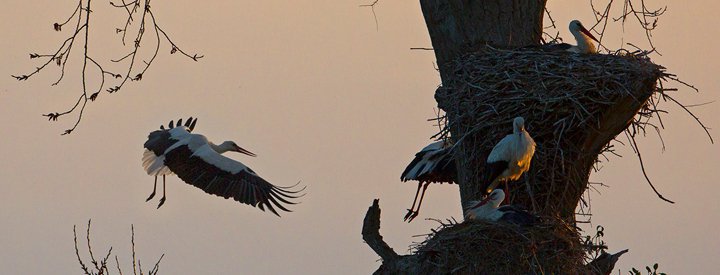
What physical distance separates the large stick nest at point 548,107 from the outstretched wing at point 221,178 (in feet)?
12.4

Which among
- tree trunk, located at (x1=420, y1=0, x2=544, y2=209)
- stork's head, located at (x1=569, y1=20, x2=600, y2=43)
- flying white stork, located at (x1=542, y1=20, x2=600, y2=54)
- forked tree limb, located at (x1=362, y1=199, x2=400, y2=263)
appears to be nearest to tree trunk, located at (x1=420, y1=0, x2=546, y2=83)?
tree trunk, located at (x1=420, y1=0, x2=544, y2=209)

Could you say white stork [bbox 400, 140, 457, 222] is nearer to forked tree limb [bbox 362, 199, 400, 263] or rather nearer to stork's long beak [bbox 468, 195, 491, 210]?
stork's long beak [bbox 468, 195, 491, 210]

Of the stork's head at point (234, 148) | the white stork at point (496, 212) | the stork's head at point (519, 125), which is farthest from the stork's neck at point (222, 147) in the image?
the stork's head at point (519, 125)

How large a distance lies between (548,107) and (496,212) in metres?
0.87

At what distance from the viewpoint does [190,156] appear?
49.6ft

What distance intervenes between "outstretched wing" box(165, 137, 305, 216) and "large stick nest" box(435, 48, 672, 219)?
3773mm

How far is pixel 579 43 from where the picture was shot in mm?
12406

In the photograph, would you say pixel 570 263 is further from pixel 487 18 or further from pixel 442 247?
pixel 487 18

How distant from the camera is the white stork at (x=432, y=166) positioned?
12.4m

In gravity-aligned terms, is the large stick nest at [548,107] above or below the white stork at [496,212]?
above

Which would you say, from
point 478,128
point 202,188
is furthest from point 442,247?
point 202,188

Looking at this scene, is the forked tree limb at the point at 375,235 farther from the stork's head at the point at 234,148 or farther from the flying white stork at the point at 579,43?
the stork's head at the point at 234,148

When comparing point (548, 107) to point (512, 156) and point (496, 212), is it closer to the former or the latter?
point (512, 156)

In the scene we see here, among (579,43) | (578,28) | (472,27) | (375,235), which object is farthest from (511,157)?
(578,28)
